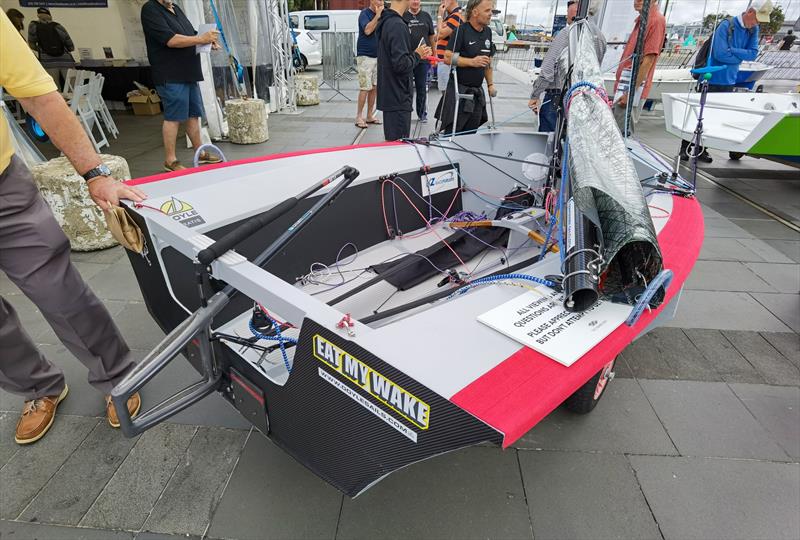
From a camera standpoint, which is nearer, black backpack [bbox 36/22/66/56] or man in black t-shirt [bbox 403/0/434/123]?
man in black t-shirt [bbox 403/0/434/123]

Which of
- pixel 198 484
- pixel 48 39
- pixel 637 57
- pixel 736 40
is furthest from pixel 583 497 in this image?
pixel 48 39

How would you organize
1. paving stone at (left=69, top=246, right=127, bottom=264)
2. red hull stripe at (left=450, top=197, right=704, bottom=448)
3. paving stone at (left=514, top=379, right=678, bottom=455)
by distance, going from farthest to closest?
paving stone at (left=69, top=246, right=127, bottom=264) → paving stone at (left=514, top=379, right=678, bottom=455) → red hull stripe at (left=450, top=197, right=704, bottom=448)

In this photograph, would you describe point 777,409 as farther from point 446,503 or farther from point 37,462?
point 37,462

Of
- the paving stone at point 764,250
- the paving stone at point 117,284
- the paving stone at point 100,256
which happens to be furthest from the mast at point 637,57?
the paving stone at point 100,256

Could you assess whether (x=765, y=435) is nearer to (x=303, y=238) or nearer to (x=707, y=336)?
(x=707, y=336)

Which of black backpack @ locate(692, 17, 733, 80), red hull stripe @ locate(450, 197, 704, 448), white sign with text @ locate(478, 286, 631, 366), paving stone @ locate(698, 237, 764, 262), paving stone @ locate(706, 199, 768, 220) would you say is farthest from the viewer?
black backpack @ locate(692, 17, 733, 80)

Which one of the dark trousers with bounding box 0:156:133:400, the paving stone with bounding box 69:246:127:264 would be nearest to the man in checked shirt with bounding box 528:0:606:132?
the dark trousers with bounding box 0:156:133:400

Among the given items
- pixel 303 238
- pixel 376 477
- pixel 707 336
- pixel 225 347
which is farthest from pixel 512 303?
pixel 707 336

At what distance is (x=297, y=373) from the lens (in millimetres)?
1220

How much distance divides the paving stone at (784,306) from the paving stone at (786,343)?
0.14 m

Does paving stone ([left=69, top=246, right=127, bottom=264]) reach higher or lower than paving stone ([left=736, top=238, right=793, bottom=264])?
higher

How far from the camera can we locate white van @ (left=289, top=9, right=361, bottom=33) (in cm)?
1639

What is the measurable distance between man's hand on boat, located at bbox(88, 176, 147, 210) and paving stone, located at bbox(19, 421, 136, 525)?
945 mm

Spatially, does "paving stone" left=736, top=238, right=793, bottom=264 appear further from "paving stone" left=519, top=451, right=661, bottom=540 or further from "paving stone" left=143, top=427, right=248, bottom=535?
"paving stone" left=143, top=427, right=248, bottom=535
